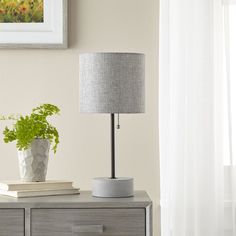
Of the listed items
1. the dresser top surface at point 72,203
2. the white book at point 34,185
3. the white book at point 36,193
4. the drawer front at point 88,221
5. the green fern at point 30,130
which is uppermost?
the green fern at point 30,130

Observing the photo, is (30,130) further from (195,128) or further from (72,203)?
(195,128)

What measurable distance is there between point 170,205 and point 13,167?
74 cm

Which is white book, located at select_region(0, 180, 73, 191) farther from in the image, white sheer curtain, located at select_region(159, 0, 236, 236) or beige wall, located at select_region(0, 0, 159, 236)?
white sheer curtain, located at select_region(159, 0, 236, 236)

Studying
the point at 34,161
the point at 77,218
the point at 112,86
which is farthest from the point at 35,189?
the point at 112,86

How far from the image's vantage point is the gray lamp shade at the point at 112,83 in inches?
99.9

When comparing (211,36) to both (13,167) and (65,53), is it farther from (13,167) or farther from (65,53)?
(13,167)

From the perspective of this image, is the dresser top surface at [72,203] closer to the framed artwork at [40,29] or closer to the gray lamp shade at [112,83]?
the gray lamp shade at [112,83]

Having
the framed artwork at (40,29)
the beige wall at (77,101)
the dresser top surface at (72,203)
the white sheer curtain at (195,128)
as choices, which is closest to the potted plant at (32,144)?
the dresser top surface at (72,203)

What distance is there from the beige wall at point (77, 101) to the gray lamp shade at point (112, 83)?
1.39ft

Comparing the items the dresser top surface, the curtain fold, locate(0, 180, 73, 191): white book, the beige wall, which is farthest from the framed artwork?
the dresser top surface

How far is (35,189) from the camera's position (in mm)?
2598

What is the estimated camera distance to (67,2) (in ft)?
9.77

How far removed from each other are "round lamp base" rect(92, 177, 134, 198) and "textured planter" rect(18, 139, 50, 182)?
0.24 meters

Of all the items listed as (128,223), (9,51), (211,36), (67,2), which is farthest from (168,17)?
(128,223)
